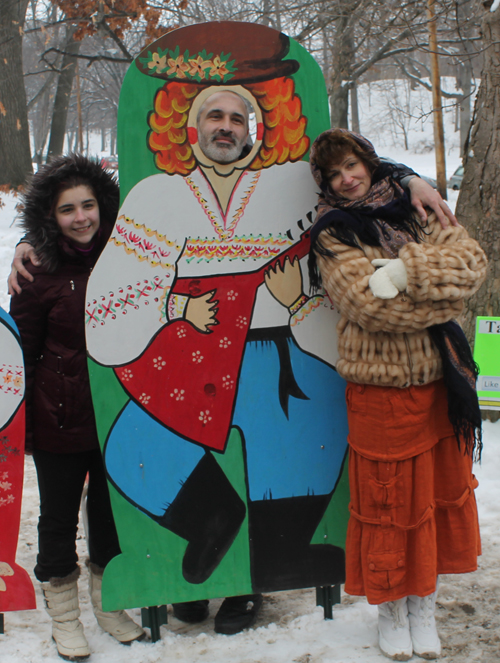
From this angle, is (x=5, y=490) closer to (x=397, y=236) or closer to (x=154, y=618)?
(x=154, y=618)

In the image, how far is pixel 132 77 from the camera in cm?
222

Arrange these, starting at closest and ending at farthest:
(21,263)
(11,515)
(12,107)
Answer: (21,263)
(11,515)
(12,107)

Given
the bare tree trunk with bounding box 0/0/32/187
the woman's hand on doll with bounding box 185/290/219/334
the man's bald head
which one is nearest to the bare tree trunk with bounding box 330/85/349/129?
the bare tree trunk with bounding box 0/0/32/187

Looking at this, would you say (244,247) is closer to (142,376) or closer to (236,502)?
(142,376)

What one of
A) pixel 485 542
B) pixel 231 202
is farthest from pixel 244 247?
pixel 485 542

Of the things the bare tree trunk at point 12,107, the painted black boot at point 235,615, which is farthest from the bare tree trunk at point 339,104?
the painted black boot at point 235,615

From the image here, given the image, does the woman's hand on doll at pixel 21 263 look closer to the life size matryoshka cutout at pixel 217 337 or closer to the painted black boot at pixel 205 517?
the life size matryoshka cutout at pixel 217 337

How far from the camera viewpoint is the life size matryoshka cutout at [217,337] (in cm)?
225

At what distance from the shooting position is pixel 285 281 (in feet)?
7.81

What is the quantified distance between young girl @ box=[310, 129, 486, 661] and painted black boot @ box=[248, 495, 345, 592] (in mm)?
193

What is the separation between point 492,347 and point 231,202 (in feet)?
8.08

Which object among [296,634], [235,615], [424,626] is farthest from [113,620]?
[424,626]

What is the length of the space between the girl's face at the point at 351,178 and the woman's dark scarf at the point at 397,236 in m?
0.03

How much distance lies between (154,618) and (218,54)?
2118 mm
